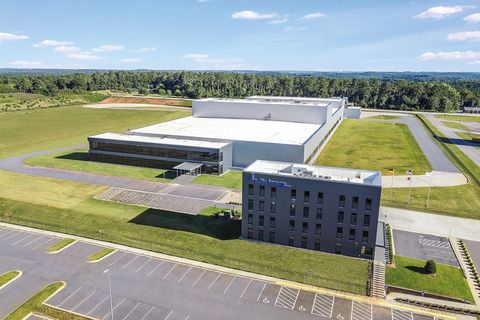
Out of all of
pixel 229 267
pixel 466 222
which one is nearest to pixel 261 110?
pixel 466 222

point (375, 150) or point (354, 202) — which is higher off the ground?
point (354, 202)

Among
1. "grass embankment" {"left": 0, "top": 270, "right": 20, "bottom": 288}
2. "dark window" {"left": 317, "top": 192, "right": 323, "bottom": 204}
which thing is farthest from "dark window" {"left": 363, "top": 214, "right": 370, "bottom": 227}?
"grass embankment" {"left": 0, "top": 270, "right": 20, "bottom": 288}

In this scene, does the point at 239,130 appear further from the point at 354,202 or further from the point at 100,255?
the point at 100,255

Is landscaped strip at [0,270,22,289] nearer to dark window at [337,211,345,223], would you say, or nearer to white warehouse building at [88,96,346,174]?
white warehouse building at [88,96,346,174]

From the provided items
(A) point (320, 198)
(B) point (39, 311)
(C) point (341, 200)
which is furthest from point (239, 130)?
(B) point (39, 311)

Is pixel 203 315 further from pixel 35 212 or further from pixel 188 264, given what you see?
pixel 35 212

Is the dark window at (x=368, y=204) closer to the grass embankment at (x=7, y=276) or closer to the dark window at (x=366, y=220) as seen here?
the dark window at (x=366, y=220)

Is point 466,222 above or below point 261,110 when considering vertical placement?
below
